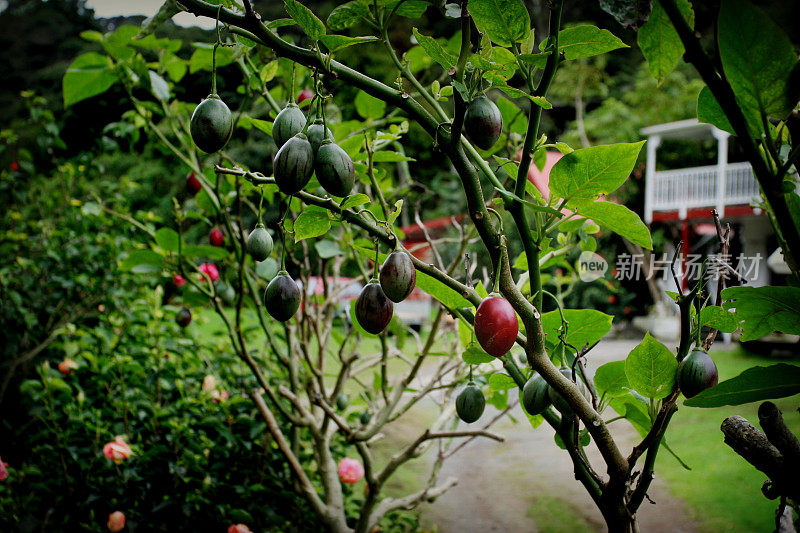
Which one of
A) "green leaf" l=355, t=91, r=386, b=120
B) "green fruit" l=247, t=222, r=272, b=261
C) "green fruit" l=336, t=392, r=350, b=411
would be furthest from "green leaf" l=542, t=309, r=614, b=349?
"green fruit" l=336, t=392, r=350, b=411

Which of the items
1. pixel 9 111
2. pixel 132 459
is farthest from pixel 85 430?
pixel 9 111

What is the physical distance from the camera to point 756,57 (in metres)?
0.26

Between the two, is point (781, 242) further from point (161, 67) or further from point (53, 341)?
point (53, 341)

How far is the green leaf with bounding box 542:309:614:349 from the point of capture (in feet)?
1.33

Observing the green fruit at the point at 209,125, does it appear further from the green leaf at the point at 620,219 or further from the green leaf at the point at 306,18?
the green leaf at the point at 620,219

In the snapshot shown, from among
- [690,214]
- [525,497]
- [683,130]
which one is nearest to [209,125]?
[525,497]

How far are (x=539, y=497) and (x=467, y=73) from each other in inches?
70.1

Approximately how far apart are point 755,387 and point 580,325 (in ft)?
0.41

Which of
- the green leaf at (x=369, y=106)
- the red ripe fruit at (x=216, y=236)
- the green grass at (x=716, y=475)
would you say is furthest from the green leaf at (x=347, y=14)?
the green grass at (x=716, y=475)

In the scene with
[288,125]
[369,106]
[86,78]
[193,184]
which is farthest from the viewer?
[193,184]

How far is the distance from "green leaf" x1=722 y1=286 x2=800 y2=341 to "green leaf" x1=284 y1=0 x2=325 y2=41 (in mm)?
269

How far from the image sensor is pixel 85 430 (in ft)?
4.12

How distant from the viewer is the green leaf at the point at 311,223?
0.37 m

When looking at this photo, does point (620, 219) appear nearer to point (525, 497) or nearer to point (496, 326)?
point (496, 326)
